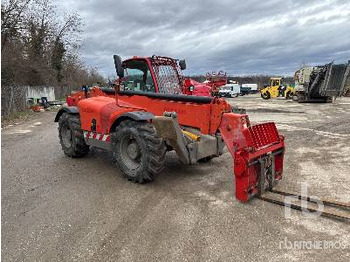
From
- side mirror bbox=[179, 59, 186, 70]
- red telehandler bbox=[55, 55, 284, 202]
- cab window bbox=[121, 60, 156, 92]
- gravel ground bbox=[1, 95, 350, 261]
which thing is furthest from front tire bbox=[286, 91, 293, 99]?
cab window bbox=[121, 60, 156, 92]

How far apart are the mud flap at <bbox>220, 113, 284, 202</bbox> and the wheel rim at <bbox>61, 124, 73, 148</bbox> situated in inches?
159

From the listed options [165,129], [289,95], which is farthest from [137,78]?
[289,95]

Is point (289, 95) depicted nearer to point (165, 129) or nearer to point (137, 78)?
point (137, 78)

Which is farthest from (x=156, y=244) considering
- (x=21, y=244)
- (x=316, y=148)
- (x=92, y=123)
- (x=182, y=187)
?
(x=316, y=148)

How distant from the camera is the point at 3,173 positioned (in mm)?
6953

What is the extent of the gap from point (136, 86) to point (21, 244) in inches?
163

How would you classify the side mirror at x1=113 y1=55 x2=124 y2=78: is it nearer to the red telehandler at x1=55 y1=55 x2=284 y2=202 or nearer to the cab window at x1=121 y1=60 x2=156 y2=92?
the red telehandler at x1=55 y1=55 x2=284 y2=202

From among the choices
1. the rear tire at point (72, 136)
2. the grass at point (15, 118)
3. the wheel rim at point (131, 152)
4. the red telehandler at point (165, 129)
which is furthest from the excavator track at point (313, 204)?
the grass at point (15, 118)

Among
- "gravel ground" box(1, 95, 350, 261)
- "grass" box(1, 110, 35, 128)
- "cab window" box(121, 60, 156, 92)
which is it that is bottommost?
"gravel ground" box(1, 95, 350, 261)

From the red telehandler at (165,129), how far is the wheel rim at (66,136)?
1.00 ft

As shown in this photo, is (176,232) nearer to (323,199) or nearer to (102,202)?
(102,202)

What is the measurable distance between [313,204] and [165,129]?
2.48 meters

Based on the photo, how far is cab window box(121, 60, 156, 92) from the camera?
7.07 metres

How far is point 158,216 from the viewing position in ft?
15.2
